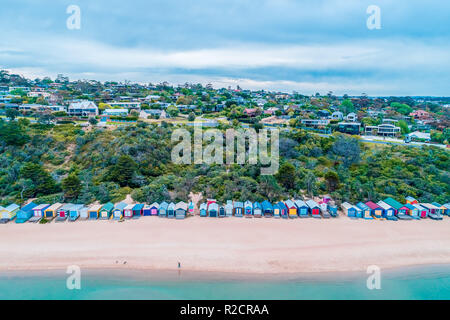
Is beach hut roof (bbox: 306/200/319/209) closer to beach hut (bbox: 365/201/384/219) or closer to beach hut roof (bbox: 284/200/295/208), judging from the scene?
beach hut roof (bbox: 284/200/295/208)

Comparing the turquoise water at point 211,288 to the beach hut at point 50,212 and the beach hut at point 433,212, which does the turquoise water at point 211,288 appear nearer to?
the beach hut at point 50,212

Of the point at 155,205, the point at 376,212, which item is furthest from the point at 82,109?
the point at 376,212

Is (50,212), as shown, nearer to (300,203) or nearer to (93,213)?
(93,213)

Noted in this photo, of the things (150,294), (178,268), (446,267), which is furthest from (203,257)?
(446,267)

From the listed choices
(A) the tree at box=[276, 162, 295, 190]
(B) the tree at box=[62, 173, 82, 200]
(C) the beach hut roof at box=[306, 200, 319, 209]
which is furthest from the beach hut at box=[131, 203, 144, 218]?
(C) the beach hut roof at box=[306, 200, 319, 209]

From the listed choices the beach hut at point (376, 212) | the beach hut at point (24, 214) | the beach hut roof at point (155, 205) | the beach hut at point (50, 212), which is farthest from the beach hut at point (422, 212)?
the beach hut at point (24, 214)

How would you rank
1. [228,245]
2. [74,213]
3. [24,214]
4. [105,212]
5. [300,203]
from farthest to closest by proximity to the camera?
1. [300,203]
2. [105,212]
3. [74,213]
4. [24,214]
5. [228,245]
